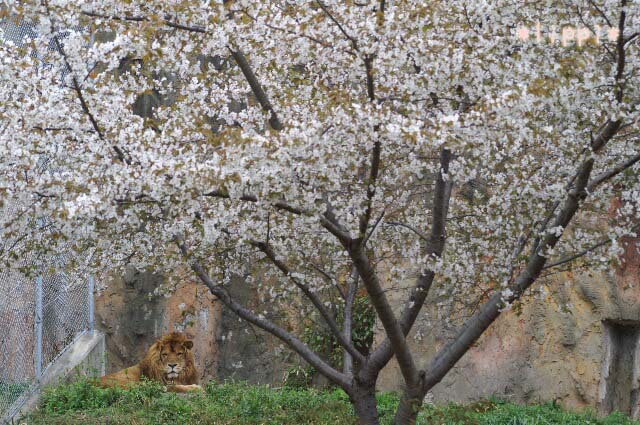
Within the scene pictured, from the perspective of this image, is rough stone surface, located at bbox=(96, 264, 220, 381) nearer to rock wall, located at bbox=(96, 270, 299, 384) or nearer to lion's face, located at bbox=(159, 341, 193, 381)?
rock wall, located at bbox=(96, 270, 299, 384)

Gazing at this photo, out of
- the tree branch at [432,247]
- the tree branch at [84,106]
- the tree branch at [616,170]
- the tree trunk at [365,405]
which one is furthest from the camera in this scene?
the tree trunk at [365,405]

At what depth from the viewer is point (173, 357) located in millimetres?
9336

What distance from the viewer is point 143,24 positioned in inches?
188

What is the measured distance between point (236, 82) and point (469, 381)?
4546mm

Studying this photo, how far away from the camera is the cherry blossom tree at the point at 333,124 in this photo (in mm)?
4672

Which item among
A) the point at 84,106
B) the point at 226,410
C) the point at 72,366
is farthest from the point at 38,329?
the point at 84,106

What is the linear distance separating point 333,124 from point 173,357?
5.28 metres

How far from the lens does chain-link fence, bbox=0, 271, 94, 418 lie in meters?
7.88

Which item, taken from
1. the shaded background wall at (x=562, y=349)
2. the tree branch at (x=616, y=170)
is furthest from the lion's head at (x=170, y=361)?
the tree branch at (x=616, y=170)

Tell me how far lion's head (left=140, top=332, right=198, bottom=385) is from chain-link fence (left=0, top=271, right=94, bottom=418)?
1.10m

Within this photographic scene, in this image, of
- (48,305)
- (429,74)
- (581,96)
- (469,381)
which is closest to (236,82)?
(429,74)

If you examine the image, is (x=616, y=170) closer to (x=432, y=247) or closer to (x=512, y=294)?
(x=512, y=294)

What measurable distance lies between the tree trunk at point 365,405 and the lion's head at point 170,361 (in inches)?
119

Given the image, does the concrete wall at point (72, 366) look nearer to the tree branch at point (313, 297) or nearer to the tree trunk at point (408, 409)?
the tree branch at point (313, 297)
